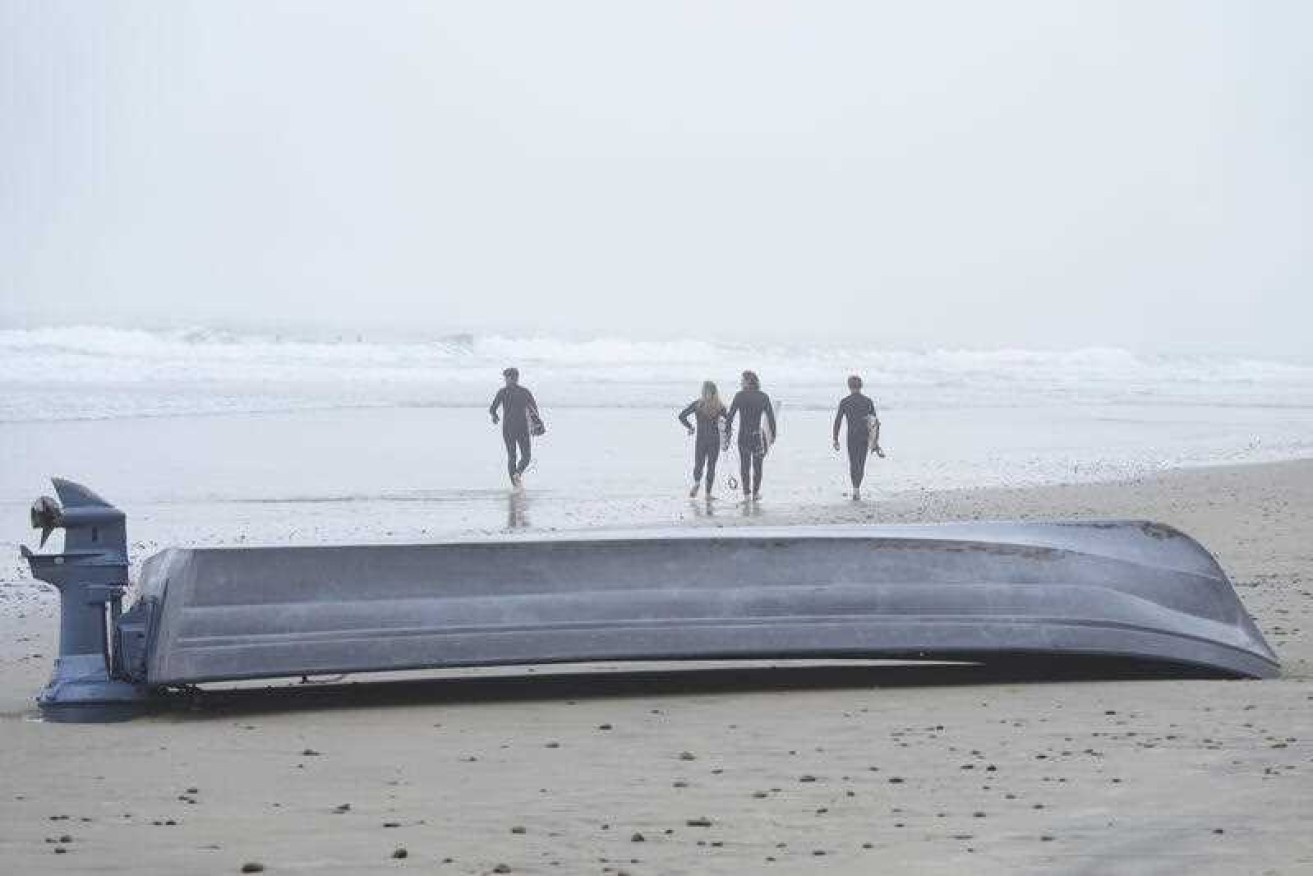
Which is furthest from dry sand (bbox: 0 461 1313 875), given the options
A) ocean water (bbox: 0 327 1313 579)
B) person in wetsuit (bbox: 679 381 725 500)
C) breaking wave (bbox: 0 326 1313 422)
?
breaking wave (bbox: 0 326 1313 422)

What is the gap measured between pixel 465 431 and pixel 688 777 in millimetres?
24646

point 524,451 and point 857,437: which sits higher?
point 857,437

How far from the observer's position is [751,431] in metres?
19.6

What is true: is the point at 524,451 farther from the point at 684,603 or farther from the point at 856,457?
the point at 684,603

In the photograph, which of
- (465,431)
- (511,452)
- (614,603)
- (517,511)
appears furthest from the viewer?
(465,431)

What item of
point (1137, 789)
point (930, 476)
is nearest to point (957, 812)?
point (1137, 789)

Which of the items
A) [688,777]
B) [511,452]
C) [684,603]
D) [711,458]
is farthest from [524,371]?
[688,777]

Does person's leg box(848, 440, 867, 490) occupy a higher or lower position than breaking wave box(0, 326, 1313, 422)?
higher

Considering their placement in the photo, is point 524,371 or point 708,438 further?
point 524,371

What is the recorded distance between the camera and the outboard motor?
23.8 ft

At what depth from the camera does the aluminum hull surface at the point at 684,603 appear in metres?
7.38

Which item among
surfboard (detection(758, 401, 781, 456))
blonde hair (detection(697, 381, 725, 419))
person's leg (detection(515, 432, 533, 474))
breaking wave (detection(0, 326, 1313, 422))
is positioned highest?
blonde hair (detection(697, 381, 725, 419))

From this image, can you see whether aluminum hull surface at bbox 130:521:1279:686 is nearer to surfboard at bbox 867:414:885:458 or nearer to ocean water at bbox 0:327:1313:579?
ocean water at bbox 0:327:1313:579

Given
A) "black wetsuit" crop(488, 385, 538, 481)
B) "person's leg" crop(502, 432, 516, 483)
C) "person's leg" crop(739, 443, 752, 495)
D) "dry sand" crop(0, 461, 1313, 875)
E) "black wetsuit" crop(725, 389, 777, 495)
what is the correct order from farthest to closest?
"black wetsuit" crop(488, 385, 538, 481)
"person's leg" crop(502, 432, 516, 483)
"black wetsuit" crop(725, 389, 777, 495)
"person's leg" crop(739, 443, 752, 495)
"dry sand" crop(0, 461, 1313, 875)
